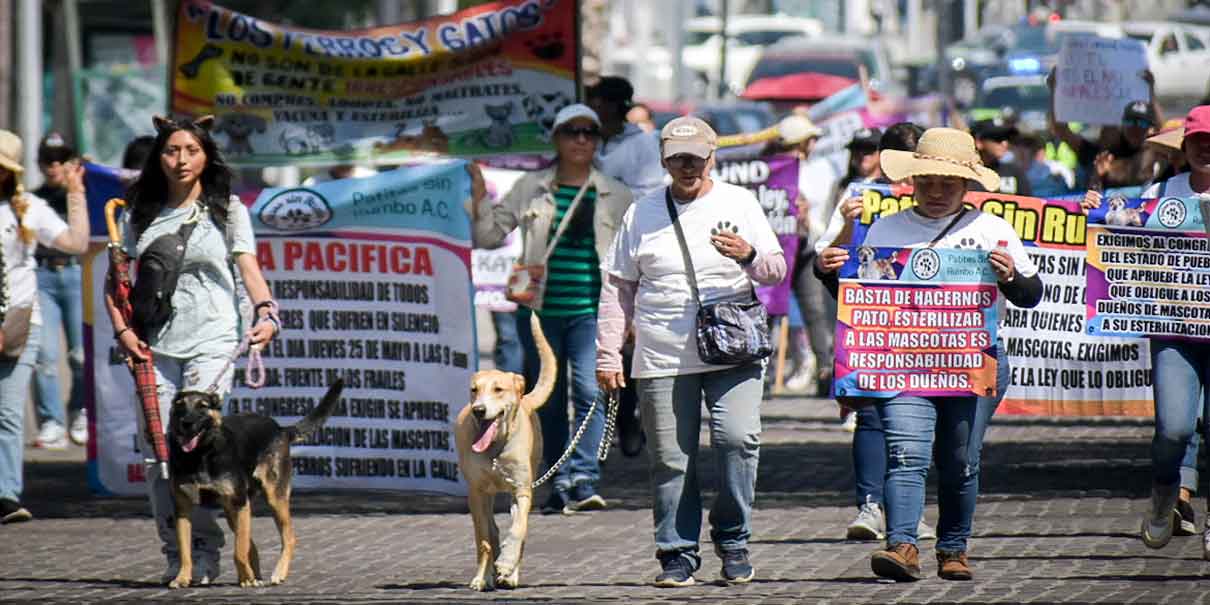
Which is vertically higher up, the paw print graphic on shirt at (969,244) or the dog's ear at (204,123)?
the dog's ear at (204,123)

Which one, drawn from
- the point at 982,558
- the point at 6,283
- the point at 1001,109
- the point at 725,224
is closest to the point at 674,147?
the point at 725,224

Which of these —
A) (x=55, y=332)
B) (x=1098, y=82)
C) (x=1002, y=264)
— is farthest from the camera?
(x=55, y=332)

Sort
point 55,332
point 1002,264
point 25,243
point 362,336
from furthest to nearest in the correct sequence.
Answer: point 55,332, point 362,336, point 25,243, point 1002,264

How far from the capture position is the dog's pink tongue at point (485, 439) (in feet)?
28.0

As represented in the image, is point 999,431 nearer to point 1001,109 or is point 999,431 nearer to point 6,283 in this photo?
point 6,283

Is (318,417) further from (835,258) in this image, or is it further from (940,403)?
(940,403)

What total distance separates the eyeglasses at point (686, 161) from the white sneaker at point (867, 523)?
1898 mm

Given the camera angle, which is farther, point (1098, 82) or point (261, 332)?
point (1098, 82)

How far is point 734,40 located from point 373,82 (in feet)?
133

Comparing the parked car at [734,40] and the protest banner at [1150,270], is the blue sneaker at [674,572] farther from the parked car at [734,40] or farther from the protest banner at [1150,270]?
the parked car at [734,40]

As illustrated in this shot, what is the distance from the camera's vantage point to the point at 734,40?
52094mm

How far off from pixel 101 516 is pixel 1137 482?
16.2 feet

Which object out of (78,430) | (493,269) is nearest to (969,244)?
(78,430)

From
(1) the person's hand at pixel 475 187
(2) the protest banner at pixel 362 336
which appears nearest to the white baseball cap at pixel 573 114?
(1) the person's hand at pixel 475 187
